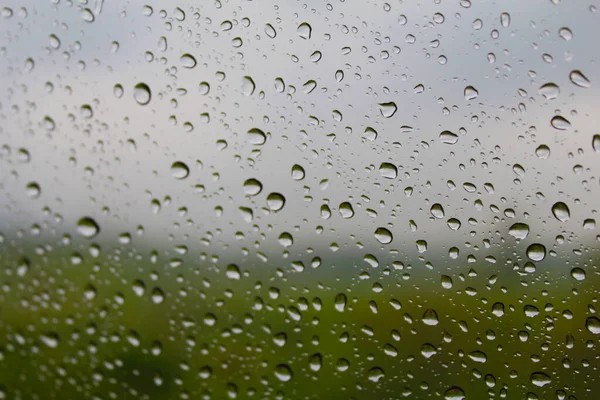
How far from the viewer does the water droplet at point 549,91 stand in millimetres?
760

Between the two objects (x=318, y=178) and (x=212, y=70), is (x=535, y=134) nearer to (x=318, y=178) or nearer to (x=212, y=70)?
(x=318, y=178)

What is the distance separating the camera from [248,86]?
0.73m

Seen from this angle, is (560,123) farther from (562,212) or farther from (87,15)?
(87,15)

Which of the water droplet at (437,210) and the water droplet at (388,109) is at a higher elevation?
the water droplet at (388,109)

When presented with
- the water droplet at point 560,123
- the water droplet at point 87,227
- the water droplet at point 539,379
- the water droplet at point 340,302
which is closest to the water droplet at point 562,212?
the water droplet at point 560,123

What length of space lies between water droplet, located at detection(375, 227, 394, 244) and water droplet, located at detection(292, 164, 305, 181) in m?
0.15

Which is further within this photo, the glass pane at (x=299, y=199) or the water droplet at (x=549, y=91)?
the water droplet at (x=549, y=91)

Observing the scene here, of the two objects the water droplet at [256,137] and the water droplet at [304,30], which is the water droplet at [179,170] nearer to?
the water droplet at [256,137]

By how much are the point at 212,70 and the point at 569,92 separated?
616 mm

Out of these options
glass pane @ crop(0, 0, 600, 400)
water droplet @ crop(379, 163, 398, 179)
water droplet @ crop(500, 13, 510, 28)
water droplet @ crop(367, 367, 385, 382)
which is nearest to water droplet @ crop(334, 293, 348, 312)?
glass pane @ crop(0, 0, 600, 400)

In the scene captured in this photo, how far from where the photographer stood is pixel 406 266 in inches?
28.7

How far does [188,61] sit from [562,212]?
2.24ft

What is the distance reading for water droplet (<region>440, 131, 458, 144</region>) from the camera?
75cm

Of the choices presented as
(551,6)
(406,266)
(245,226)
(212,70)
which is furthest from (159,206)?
(551,6)
